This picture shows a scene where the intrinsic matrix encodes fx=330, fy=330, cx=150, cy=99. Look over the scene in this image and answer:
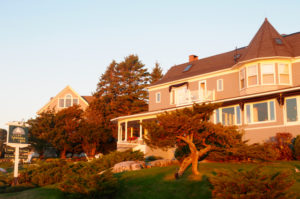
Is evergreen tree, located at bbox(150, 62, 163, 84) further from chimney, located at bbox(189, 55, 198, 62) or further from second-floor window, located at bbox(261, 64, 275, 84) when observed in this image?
second-floor window, located at bbox(261, 64, 275, 84)

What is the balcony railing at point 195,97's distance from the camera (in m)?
27.2

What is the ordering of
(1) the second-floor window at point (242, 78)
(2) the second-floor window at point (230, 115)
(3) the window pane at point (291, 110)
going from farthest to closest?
(1) the second-floor window at point (242, 78) < (2) the second-floor window at point (230, 115) < (3) the window pane at point (291, 110)

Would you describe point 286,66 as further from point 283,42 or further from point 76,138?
point 76,138

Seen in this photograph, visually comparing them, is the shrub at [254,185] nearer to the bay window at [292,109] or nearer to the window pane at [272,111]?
the bay window at [292,109]

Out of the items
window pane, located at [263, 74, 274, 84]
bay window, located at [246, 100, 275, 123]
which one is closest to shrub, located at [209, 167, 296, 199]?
bay window, located at [246, 100, 275, 123]

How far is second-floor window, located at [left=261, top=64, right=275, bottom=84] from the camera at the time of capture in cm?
2356

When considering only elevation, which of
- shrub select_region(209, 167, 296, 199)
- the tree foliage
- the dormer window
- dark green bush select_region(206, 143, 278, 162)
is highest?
the dormer window

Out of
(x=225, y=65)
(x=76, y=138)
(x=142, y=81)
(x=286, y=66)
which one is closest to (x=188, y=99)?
(x=225, y=65)

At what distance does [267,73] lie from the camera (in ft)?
78.0

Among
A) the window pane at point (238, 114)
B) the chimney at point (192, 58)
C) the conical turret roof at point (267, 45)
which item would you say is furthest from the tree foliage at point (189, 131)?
the chimney at point (192, 58)

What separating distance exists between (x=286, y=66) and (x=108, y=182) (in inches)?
688

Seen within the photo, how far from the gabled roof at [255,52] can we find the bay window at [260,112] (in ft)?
12.6

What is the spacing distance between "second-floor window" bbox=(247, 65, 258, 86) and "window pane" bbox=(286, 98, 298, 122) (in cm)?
354

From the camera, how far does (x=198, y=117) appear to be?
13125mm
